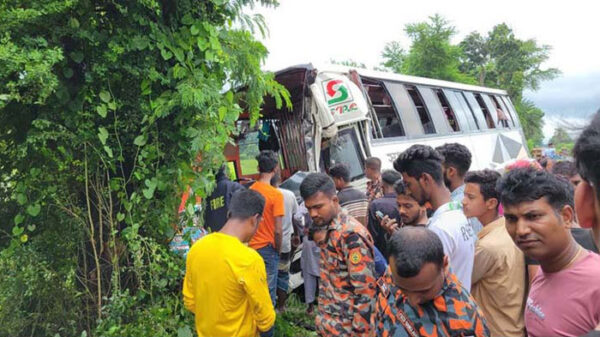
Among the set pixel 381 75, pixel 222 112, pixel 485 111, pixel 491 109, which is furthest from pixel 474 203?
pixel 491 109

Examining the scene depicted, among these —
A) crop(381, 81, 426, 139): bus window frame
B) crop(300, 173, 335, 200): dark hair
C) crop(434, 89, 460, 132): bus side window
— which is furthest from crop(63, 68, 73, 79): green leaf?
crop(434, 89, 460, 132): bus side window

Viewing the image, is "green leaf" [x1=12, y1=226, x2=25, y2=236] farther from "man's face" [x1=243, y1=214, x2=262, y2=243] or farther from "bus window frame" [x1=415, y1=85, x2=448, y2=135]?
"bus window frame" [x1=415, y1=85, x2=448, y2=135]

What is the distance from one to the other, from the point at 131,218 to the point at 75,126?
30.3 inches

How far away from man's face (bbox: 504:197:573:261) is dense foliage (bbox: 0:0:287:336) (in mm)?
2149

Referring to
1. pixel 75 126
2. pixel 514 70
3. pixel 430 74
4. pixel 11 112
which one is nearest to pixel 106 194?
pixel 75 126

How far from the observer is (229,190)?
15.8 feet

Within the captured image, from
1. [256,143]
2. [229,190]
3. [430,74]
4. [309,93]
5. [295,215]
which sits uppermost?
[430,74]

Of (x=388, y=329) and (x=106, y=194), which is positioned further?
(x=106, y=194)

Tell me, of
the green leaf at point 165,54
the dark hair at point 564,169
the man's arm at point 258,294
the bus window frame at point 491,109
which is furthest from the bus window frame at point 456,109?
the man's arm at point 258,294

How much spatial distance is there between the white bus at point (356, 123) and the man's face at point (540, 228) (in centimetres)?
473

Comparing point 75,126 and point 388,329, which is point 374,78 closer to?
point 75,126

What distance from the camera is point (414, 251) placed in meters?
1.68

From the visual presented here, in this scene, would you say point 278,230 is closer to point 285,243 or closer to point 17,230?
point 285,243

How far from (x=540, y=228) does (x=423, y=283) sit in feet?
1.91
